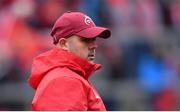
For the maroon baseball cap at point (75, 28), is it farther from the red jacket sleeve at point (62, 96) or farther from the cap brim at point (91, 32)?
the red jacket sleeve at point (62, 96)

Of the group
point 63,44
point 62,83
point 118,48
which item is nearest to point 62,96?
point 62,83

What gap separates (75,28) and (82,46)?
121 mm

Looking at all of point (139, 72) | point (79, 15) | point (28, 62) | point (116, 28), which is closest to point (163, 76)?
point (139, 72)

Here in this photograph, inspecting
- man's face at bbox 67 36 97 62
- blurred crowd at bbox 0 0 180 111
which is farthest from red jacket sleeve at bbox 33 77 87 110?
blurred crowd at bbox 0 0 180 111

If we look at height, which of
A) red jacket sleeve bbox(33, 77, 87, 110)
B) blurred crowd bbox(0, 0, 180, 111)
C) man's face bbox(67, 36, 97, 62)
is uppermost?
man's face bbox(67, 36, 97, 62)

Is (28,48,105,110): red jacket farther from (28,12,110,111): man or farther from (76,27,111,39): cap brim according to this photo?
(76,27,111,39): cap brim

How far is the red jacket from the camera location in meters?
3.99

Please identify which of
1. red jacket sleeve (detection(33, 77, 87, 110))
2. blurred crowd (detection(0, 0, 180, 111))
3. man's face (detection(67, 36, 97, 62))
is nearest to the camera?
red jacket sleeve (detection(33, 77, 87, 110))

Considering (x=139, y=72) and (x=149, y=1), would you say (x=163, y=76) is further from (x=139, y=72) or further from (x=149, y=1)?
(x=149, y=1)

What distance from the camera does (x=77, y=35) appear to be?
4324 millimetres

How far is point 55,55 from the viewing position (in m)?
4.26

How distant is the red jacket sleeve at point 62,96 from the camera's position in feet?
13.1

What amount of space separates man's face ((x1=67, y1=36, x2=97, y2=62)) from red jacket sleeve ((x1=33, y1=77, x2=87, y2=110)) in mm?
286

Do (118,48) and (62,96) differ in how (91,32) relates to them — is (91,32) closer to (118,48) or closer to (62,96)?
(62,96)
